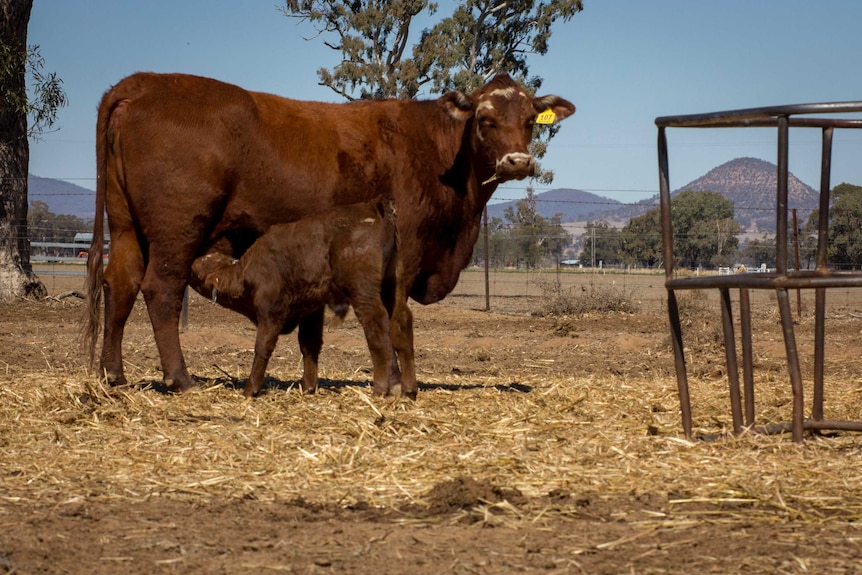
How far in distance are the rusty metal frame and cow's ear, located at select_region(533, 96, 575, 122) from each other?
3257 millimetres

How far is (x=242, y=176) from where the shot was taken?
25.8 feet

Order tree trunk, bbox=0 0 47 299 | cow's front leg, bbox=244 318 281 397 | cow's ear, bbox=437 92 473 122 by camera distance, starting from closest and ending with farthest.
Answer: cow's front leg, bbox=244 318 281 397 → cow's ear, bbox=437 92 473 122 → tree trunk, bbox=0 0 47 299

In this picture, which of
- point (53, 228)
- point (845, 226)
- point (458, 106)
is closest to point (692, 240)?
point (845, 226)

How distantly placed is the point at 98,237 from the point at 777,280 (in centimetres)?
496

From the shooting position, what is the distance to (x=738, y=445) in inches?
223

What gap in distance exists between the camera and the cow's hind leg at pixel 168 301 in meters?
7.74

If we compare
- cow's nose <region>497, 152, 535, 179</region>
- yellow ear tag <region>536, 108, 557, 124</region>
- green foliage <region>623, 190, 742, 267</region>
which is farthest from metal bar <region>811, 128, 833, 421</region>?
green foliage <region>623, 190, 742, 267</region>

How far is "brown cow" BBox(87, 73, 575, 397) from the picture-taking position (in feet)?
25.2

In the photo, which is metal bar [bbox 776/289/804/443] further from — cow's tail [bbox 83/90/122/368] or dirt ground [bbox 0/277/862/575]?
cow's tail [bbox 83/90/122/368]

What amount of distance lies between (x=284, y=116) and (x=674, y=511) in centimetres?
500

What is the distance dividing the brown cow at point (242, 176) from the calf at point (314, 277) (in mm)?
297

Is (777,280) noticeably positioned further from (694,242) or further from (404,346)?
(694,242)

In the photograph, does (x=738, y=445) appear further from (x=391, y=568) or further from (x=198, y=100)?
(x=198, y=100)

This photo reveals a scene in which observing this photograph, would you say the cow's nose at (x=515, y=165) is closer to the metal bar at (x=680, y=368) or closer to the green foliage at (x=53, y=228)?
the metal bar at (x=680, y=368)
